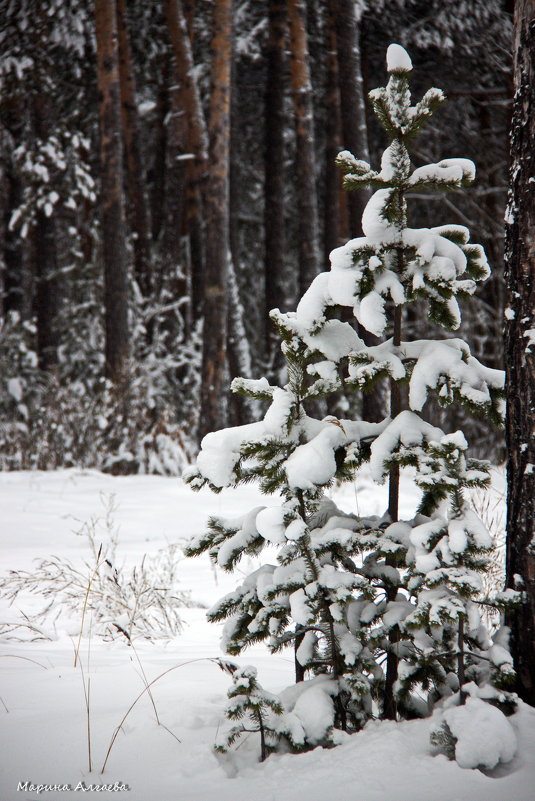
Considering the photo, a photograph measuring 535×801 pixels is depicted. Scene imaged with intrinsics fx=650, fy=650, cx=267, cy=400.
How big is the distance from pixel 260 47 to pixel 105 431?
10.5 m

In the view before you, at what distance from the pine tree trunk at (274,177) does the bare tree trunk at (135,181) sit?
2340 mm

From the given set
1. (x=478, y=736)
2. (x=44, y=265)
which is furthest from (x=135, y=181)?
(x=478, y=736)

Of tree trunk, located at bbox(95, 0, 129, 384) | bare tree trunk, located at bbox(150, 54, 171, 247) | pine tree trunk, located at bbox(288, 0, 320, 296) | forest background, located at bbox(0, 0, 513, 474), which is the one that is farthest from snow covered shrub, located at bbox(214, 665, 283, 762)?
bare tree trunk, located at bbox(150, 54, 171, 247)

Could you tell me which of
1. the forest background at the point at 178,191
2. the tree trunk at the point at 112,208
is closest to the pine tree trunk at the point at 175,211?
the forest background at the point at 178,191

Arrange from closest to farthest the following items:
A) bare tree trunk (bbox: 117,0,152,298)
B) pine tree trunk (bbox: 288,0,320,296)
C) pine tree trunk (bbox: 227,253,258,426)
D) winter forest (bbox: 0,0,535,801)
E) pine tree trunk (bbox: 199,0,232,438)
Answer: winter forest (bbox: 0,0,535,801), pine tree trunk (bbox: 199,0,232,438), pine tree trunk (bbox: 288,0,320,296), pine tree trunk (bbox: 227,253,258,426), bare tree trunk (bbox: 117,0,152,298)

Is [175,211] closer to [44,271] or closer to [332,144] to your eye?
[44,271]

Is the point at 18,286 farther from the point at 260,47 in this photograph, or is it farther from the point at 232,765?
the point at 232,765

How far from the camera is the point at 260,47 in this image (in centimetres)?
1471

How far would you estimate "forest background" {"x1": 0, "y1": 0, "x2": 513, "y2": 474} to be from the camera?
9.03m

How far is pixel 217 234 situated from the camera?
355 inches

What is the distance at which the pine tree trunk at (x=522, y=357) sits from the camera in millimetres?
2131

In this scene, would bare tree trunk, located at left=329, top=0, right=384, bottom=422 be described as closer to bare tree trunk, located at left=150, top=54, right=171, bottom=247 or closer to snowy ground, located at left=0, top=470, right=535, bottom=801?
bare tree trunk, located at left=150, top=54, right=171, bottom=247

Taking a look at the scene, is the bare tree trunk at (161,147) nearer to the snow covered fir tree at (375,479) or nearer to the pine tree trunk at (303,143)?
the pine tree trunk at (303,143)

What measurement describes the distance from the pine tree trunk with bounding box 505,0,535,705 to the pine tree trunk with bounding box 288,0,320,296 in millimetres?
8763
